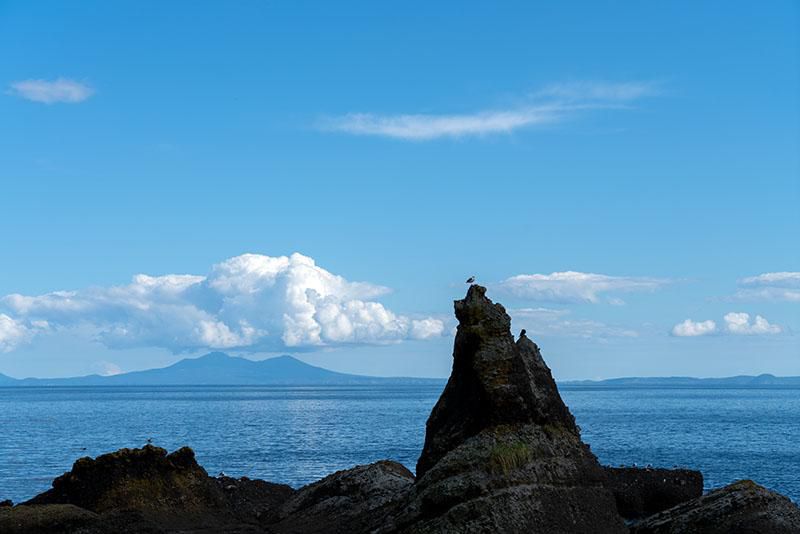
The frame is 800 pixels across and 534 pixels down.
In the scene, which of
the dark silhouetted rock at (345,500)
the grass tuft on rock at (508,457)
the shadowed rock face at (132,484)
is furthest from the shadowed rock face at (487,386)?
the shadowed rock face at (132,484)

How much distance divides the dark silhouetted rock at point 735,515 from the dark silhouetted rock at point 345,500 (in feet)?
29.1

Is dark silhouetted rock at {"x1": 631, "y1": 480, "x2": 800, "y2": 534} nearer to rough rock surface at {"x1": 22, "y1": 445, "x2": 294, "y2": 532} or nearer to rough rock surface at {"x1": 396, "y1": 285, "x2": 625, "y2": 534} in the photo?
rough rock surface at {"x1": 396, "y1": 285, "x2": 625, "y2": 534}

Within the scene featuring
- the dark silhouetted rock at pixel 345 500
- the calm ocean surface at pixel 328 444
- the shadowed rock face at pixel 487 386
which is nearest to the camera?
the shadowed rock face at pixel 487 386

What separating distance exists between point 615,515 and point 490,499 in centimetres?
436

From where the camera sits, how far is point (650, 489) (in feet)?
123

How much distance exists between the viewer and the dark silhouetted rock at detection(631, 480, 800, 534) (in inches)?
1048

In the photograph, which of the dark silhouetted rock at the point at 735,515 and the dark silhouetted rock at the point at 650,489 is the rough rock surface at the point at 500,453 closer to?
the dark silhouetted rock at the point at 735,515

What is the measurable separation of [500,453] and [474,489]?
160 centimetres

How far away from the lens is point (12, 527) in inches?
1273

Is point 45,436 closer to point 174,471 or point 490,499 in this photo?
point 174,471

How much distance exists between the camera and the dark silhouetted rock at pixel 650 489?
36.8 metres

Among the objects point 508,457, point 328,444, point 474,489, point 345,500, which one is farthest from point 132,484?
point 328,444

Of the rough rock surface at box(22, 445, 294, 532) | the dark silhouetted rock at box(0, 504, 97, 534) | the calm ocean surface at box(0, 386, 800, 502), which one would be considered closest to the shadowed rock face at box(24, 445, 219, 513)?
the rough rock surface at box(22, 445, 294, 532)

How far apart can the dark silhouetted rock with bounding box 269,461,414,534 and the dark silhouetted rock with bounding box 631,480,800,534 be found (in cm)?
888
